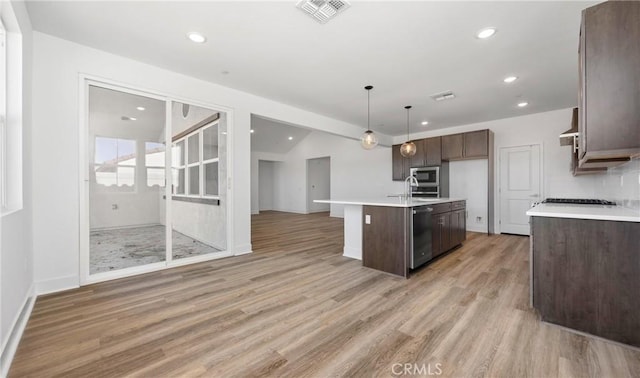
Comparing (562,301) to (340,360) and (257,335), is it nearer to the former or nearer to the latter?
(340,360)

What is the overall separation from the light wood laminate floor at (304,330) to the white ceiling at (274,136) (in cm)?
641

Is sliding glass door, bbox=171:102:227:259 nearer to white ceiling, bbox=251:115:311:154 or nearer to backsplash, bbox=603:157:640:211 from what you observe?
white ceiling, bbox=251:115:311:154

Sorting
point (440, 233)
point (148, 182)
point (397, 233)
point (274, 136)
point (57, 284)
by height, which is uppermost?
point (274, 136)

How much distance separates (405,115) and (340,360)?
512cm

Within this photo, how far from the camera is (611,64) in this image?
169 cm

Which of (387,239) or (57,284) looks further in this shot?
(387,239)

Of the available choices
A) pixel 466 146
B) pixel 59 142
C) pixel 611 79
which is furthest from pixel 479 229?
pixel 59 142

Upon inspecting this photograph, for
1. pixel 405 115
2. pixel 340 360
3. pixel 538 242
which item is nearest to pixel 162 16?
pixel 340 360

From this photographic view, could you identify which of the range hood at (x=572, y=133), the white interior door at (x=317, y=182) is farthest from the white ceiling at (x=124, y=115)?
the white interior door at (x=317, y=182)

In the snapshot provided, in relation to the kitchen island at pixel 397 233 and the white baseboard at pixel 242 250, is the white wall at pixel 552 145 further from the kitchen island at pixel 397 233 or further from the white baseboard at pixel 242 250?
the white baseboard at pixel 242 250

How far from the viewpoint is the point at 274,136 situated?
9766mm

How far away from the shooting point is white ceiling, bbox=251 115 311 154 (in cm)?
887

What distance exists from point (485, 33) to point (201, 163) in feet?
13.7

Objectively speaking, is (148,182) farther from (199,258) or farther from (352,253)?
(352,253)
